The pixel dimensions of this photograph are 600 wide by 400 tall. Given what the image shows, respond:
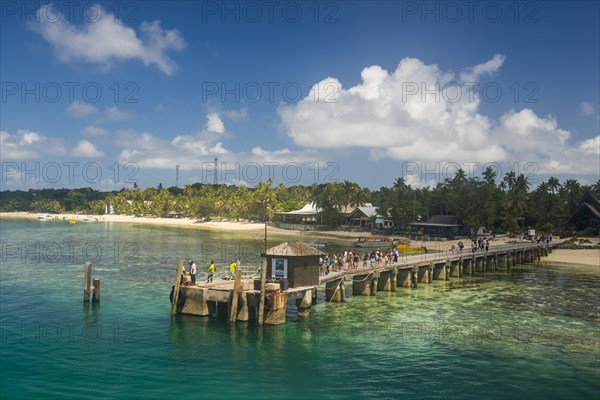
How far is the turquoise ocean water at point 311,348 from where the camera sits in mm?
19656

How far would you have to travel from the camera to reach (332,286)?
36.6m

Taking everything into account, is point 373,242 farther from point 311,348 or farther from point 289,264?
point 311,348

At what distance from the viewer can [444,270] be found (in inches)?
1955

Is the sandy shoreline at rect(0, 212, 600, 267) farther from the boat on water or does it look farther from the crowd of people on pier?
the crowd of people on pier

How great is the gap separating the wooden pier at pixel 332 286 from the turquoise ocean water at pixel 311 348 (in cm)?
101

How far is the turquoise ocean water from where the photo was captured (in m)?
19.7

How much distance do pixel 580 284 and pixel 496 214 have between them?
5084cm

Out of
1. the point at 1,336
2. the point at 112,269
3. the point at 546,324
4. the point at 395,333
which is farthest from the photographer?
the point at 112,269

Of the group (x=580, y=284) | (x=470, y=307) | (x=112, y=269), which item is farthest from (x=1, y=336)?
(x=580, y=284)

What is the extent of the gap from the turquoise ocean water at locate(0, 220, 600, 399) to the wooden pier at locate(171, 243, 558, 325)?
101 cm

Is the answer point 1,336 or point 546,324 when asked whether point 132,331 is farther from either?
point 546,324

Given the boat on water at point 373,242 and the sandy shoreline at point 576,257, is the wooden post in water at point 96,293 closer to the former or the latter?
the boat on water at point 373,242

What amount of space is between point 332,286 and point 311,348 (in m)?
12.2

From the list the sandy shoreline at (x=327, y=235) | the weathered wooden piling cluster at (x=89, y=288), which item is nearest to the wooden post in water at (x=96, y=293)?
the weathered wooden piling cluster at (x=89, y=288)
